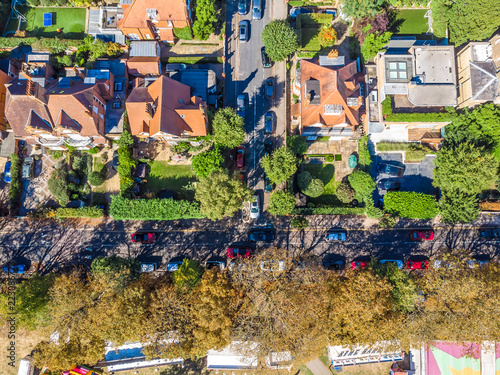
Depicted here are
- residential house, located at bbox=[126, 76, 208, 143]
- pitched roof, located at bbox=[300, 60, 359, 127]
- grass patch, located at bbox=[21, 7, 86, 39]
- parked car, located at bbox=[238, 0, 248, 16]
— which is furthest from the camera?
grass patch, located at bbox=[21, 7, 86, 39]

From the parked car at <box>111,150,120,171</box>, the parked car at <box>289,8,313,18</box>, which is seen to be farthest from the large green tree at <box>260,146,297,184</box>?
the parked car at <box>289,8,313,18</box>

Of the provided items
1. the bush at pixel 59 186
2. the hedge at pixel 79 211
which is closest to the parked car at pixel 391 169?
the hedge at pixel 79 211

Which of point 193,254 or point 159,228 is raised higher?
point 159,228

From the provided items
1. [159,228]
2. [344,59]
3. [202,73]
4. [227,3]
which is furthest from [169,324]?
[227,3]

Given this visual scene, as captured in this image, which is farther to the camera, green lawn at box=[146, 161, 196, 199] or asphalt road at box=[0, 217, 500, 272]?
green lawn at box=[146, 161, 196, 199]

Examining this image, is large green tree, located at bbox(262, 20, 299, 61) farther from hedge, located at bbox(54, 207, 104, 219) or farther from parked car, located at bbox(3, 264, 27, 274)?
parked car, located at bbox(3, 264, 27, 274)

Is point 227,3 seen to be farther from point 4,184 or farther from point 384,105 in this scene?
point 4,184
